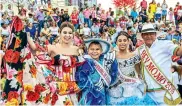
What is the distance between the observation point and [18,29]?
592cm

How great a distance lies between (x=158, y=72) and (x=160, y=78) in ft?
0.26

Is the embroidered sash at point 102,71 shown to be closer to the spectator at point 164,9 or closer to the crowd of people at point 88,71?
the crowd of people at point 88,71

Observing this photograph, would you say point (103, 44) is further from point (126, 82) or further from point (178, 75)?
point (178, 75)

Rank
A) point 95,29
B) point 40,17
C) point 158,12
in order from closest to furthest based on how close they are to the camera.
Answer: point 40,17 < point 95,29 < point 158,12

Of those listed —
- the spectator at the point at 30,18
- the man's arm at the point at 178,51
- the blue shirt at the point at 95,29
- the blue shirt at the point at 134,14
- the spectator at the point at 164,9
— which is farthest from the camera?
the blue shirt at the point at 134,14

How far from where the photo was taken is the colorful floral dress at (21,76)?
588 cm

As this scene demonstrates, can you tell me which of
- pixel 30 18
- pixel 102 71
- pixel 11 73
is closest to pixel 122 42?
pixel 102 71

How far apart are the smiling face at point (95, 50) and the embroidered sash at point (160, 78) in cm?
55

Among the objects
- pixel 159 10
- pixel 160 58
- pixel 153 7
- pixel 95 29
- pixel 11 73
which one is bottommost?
pixel 11 73

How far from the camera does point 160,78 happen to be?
579 cm

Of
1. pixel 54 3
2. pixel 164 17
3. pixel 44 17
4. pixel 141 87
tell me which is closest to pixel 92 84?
pixel 141 87

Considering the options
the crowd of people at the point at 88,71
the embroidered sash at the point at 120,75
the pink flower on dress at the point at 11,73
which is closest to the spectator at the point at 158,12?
the crowd of people at the point at 88,71

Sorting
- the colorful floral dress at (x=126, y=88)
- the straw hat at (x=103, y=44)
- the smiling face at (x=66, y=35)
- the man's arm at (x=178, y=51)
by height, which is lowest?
the colorful floral dress at (x=126, y=88)

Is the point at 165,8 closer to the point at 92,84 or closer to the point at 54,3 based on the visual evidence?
the point at 54,3
